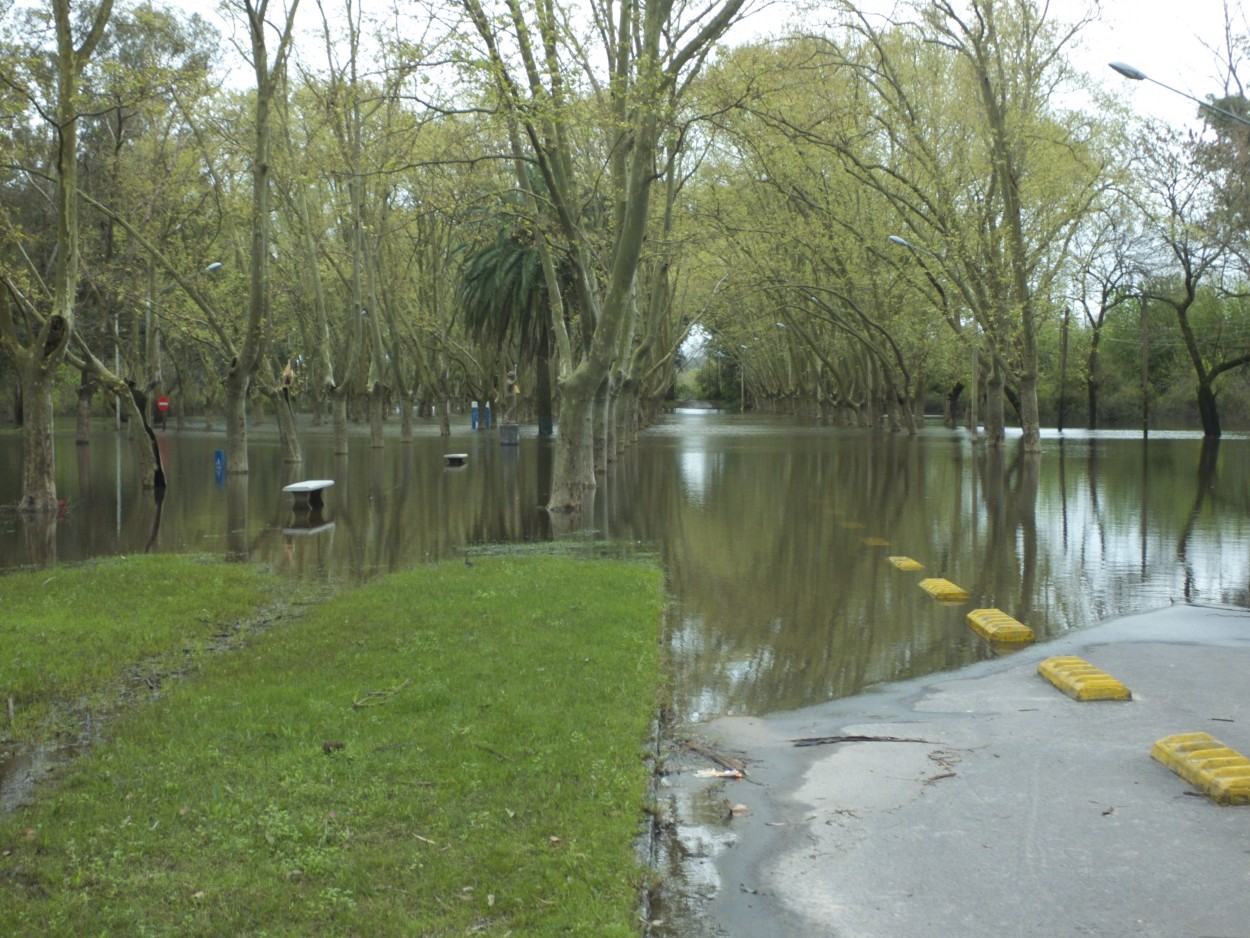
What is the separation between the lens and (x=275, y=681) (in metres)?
8.40

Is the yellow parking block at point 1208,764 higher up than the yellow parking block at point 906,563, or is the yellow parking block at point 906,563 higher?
the yellow parking block at point 906,563

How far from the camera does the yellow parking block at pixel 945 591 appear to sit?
509 inches

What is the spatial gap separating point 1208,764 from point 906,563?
28.8 feet

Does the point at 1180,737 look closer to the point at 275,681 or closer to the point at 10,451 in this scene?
the point at 275,681

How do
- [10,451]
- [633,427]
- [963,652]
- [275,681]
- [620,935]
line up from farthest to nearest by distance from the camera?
[633,427] → [10,451] → [963,652] → [275,681] → [620,935]

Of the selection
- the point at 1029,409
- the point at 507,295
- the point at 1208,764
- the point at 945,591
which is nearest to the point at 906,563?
the point at 945,591

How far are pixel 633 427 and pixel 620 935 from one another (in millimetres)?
42820

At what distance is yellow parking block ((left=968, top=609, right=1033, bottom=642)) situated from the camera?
10.8 metres

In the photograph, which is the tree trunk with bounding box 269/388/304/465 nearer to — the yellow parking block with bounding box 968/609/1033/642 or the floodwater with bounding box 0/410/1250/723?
the floodwater with bounding box 0/410/1250/723

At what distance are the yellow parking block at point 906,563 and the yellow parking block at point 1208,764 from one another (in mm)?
7697

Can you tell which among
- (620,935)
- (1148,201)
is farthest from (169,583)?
(1148,201)

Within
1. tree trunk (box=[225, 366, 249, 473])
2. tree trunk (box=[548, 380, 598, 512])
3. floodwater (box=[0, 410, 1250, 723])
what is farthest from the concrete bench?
tree trunk (box=[225, 366, 249, 473])

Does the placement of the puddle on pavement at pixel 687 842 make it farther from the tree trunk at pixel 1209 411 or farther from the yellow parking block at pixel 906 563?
the tree trunk at pixel 1209 411

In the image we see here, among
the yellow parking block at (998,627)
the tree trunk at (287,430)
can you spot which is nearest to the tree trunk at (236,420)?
the tree trunk at (287,430)
